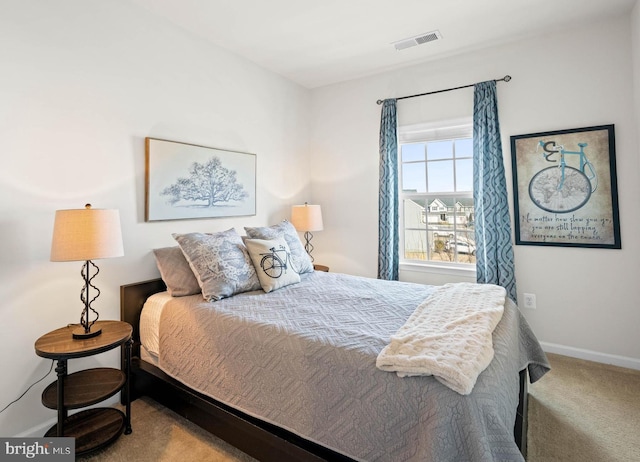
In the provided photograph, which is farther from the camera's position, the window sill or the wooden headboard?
the window sill

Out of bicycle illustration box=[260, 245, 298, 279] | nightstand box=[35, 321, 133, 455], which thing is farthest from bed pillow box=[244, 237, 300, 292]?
nightstand box=[35, 321, 133, 455]

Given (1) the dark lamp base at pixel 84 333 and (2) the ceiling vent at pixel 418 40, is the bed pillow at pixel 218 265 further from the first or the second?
(2) the ceiling vent at pixel 418 40

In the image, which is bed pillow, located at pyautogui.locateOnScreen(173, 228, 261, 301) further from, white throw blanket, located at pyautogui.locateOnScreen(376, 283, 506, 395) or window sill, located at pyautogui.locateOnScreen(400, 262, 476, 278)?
window sill, located at pyautogui.locateOnScreen(400, 262, 476, 278)

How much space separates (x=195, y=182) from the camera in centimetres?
288

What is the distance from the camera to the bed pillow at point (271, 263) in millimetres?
2502

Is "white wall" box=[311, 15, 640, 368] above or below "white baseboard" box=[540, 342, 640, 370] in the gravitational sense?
above

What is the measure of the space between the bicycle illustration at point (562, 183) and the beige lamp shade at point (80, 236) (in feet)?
10.9

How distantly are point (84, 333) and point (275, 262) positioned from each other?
1.23 metres

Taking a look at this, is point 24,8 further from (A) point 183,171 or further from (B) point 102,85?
(A) point 183,171

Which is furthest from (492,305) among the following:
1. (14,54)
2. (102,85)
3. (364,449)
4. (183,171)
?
(14,54)

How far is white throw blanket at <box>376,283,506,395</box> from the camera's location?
4.01ft

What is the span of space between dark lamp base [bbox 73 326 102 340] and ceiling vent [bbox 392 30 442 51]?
3218mm

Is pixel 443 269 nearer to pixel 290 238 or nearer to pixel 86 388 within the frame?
pixel 290 238

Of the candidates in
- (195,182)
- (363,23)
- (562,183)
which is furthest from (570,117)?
(195,182)
